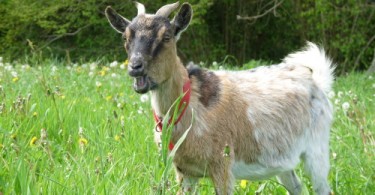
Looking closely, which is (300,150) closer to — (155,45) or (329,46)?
(155,45)

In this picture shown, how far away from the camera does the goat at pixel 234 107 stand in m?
4.11

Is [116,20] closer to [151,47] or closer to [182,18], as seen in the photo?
[182,18]

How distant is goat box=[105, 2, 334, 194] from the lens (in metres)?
4.11

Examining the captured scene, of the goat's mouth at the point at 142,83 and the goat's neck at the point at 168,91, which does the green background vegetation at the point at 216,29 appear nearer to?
the goat's neck at the point at 168,91

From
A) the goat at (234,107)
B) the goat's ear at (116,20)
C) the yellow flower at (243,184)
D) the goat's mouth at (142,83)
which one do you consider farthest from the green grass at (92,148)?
the goat's ear at (116,20)

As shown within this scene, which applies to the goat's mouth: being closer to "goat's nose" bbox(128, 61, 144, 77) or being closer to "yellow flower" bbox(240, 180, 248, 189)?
"goat's nose" bbox(128, 61, 144, 77)

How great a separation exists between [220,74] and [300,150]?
887mm

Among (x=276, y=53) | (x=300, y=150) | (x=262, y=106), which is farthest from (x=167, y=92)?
(x=276, y=53)

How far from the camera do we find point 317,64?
568 centimetres

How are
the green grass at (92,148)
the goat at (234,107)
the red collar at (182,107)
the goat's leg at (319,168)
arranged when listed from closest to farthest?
the green grass at (92,148) → the goat at (234,107) → the red collar at (182,107) → the goat's leg at (319,168)

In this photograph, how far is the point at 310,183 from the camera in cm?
534

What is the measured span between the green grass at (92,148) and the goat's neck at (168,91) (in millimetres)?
424

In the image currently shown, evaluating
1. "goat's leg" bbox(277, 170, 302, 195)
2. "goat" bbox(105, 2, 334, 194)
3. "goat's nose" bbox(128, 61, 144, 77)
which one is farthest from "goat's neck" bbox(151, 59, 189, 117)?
"goat's leg" bbox(277, 170, 302, 195)

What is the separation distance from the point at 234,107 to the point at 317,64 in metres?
1.36
